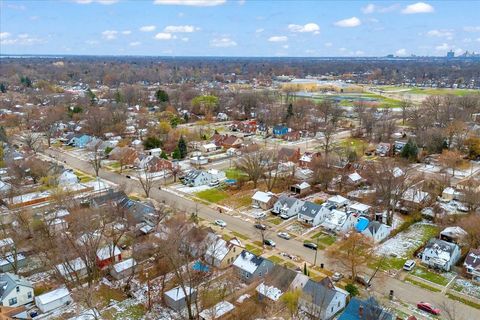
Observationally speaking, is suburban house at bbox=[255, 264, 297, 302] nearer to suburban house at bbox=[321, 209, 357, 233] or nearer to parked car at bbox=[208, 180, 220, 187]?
suburban house at bbox=[321, 209, 357, 233]

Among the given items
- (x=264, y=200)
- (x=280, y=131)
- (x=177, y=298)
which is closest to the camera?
(x=177, y=298)

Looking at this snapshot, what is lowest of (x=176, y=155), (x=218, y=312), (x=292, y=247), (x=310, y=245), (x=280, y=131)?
(x=292, y=247)

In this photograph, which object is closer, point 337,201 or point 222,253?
point 222,253

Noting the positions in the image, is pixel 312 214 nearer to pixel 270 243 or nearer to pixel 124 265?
pixel 270 243

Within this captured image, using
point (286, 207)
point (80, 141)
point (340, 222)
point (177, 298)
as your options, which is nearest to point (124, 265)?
point (177, 298)

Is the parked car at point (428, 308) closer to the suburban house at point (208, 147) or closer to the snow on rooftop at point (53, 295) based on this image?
the snow on rooftop at point (53, 295)

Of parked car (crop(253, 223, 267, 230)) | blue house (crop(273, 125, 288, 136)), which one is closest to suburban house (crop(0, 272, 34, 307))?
parked car (crop(253, 223, 267, 230))

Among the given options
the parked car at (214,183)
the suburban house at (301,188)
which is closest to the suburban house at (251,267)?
the suburban house at (301,188)
